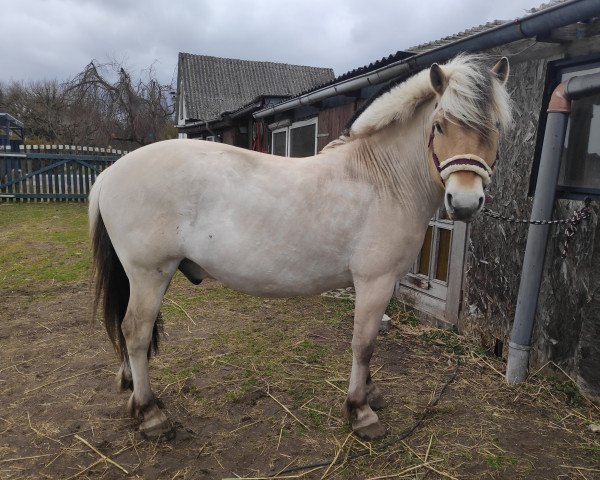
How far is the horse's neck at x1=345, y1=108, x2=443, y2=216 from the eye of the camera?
2.43 metres

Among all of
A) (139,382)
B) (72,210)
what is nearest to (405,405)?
(139,382)

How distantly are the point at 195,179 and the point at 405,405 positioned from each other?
7.03 feet

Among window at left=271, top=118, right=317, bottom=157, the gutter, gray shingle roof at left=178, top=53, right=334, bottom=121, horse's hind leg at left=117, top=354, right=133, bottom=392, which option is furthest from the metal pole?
gray shingle roof at left=178, top=53, right=334, bottom=121

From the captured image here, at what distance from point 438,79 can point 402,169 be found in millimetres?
533

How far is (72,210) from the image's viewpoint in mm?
12352

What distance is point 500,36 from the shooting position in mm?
3008

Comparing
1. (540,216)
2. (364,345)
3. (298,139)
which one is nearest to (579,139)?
(540,216)

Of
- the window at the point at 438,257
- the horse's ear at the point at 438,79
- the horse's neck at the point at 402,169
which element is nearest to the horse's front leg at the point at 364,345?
the horse's neck at the point at 402,169

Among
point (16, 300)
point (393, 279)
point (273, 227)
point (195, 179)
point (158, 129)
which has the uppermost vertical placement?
point (158, 129)

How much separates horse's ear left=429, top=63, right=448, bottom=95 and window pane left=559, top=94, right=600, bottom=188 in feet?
4.80

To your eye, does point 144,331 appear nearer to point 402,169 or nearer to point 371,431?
point 371,431

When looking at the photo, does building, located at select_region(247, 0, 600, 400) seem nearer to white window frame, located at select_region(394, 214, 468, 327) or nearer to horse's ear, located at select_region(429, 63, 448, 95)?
white window frame, located at select_region(394, 214, 468, 327)

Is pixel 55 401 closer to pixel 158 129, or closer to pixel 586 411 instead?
pixel 586 411

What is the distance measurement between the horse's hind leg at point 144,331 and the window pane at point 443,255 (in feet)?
10.0
